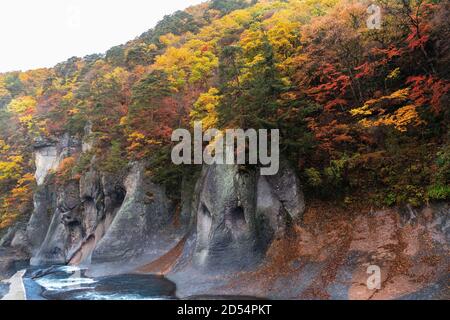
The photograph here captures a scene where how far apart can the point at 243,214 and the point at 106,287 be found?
878 centimetres

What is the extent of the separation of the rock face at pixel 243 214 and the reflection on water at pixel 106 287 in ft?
8.54

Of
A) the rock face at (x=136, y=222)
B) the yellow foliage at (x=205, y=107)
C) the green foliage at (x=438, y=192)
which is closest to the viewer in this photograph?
the green foliage at (x=438, y=192)

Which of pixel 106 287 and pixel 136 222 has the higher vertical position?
pixel 136 222

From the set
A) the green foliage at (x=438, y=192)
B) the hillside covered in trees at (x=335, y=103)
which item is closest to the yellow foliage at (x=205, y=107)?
the hillside covered in trees at (x=335, y=103)

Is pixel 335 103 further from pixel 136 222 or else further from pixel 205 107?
pixel 136 222

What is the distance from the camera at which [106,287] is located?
69.7 ft

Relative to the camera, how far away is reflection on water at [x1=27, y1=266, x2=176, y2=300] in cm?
1883

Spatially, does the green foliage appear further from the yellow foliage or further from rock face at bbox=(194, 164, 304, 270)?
the yellow foliage

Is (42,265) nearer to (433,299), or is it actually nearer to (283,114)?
(283,114)

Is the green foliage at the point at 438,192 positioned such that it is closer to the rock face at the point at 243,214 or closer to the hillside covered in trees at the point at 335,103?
the hillside covered in trees at the point at 335,103

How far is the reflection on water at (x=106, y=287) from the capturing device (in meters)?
18.8

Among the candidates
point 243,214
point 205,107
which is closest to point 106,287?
point 243,214

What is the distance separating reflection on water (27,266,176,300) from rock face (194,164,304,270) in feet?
8.54

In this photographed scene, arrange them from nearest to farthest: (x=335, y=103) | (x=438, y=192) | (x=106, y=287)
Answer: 1. (x=438, y=192)
2. (x=335, y=103)
3. (x=106, y=287)
